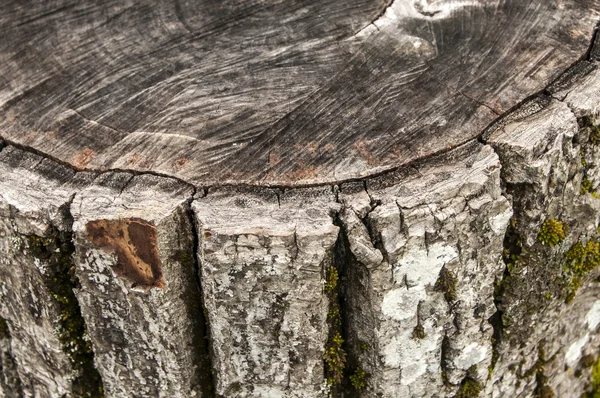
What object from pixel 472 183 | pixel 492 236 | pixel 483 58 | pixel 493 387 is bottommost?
pixel 493 387

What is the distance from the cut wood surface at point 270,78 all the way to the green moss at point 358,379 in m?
0.85

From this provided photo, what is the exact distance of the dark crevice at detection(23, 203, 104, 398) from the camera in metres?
2.57

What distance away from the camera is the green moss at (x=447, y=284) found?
2551 mm

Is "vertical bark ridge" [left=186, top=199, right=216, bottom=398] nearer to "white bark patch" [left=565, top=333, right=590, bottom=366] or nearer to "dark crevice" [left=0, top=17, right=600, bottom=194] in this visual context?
"dark crevice" [left=0, top=17, right=600, bottom=194]

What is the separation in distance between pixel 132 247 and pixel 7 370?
1.30m

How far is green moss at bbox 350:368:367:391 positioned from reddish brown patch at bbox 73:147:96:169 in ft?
4.59

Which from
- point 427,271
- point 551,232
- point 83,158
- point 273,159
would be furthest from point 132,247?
point 551,232

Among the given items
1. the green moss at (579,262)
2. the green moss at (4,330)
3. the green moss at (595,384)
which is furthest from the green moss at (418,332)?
the green moss at (4,330)

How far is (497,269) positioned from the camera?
2.71 m

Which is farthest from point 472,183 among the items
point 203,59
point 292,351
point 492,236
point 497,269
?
point 203,59

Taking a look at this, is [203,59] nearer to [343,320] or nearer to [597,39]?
[343,320]

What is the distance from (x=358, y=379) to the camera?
282cm

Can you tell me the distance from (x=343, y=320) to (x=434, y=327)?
364 mm

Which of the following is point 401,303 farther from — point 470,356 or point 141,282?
point 141,282
